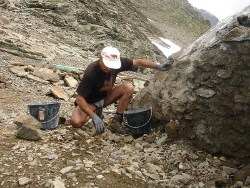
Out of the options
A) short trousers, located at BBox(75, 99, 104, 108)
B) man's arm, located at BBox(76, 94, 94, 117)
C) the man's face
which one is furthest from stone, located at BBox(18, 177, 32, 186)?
short trousers, located at BBox(75, 99, 104, 108)

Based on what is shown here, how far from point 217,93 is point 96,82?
1.81 m

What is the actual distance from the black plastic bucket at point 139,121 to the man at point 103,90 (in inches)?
6.4

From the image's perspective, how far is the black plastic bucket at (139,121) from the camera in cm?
570

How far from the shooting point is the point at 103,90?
6.03 meters

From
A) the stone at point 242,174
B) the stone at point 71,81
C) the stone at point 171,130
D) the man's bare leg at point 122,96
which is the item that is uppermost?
the man's bare leg at point 122,96

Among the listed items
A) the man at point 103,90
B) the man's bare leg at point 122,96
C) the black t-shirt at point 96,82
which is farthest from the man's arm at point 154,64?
the man's bare leg at point 122,96

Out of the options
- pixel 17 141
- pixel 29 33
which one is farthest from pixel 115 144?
pixel 29 33

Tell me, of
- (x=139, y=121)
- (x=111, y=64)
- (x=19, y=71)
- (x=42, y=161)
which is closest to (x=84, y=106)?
(x=111, y=64)

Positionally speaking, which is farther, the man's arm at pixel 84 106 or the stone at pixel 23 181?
the man's arm at pixel 84 106

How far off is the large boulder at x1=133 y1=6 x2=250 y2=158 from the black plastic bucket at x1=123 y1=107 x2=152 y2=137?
22cm

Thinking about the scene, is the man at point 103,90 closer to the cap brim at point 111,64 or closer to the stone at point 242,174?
the cap brim at point 111,64

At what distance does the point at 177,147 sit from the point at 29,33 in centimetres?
833

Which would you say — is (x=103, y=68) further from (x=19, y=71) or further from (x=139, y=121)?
(x=19, y=71)

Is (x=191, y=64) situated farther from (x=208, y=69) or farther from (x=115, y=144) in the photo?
(x=115, y=144)
